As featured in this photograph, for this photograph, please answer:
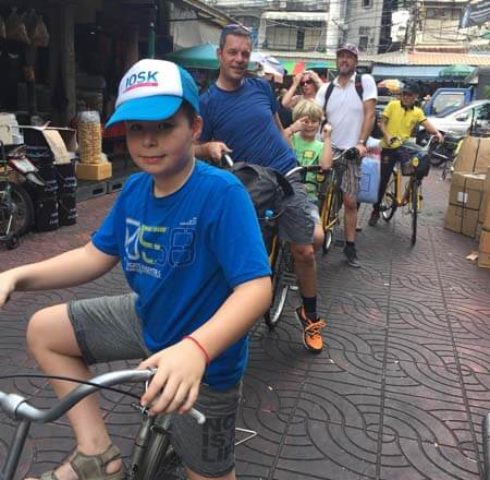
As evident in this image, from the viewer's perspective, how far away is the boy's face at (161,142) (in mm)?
1602

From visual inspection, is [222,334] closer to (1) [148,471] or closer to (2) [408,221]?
(1) [148,471]

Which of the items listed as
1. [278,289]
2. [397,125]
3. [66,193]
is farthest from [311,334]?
[397,125]

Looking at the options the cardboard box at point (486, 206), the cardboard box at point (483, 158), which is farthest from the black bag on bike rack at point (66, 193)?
the cardboard box at point (483, 158)

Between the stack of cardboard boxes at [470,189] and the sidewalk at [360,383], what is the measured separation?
166 centimetres

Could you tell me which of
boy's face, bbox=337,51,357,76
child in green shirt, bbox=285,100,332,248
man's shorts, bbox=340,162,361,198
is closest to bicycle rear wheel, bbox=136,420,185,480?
child in green shirt, bbox=285,100,332,248

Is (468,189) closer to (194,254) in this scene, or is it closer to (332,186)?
(332,186)

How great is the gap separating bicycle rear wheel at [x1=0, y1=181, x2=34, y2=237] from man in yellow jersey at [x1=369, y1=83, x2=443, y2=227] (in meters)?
4.40

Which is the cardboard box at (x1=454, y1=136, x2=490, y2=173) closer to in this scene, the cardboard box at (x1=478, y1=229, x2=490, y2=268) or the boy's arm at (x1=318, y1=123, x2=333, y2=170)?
the cardboard box at (x1=478, y1=229, x2=490, y2=268)

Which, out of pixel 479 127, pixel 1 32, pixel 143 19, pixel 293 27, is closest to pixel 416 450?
pixel 1 32

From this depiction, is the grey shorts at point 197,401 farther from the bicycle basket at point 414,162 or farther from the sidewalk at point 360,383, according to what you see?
the bicycle basket at point 414,162

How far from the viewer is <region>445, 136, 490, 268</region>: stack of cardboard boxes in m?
7.27

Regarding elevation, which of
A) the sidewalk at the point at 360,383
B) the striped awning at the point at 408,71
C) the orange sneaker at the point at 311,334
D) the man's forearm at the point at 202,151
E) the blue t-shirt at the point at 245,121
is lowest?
the sidewalk at the point at 360,383

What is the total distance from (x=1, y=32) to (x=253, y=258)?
26.1ft

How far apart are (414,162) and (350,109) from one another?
1.85 metres
